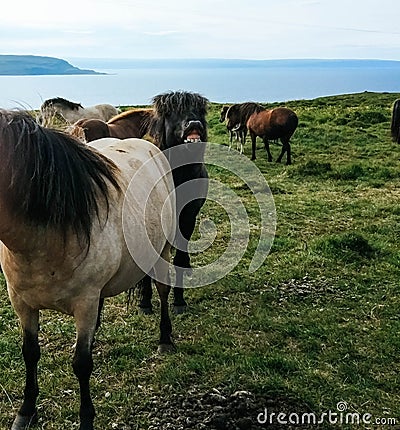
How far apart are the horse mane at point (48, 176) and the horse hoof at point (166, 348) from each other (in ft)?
5.33

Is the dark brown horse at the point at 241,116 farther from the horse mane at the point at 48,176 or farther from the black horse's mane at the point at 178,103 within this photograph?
the horse mane at the point at 48,176

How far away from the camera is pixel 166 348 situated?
3.88 meters

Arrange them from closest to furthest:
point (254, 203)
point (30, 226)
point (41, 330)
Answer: point (30, 226) < point (41, 330) < point (254, 203)

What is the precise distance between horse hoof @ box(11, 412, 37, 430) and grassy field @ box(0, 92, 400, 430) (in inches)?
3.3

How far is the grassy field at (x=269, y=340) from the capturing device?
3203 mm

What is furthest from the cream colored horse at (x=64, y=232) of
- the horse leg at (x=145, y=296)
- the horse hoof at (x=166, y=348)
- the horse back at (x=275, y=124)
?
the horse back at (x=275, y=124)

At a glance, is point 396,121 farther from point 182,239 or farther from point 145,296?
point 145,296

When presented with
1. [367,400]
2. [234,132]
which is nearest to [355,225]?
[367,400]

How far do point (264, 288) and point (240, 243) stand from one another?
1.48m

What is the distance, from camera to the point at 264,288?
16.5 feet

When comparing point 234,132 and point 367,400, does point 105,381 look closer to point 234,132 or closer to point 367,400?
point 367,400

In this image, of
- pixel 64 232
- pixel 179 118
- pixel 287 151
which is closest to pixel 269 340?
pixel 179 118

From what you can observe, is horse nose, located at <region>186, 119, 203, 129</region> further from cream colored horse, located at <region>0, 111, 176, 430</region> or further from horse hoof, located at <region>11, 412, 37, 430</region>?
horse hoof, located at <region>11, 412, 37, 430</region>

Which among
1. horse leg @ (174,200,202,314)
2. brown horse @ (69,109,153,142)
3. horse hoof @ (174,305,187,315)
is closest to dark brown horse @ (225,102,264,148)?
brown horse @ (69,109,153,142)
